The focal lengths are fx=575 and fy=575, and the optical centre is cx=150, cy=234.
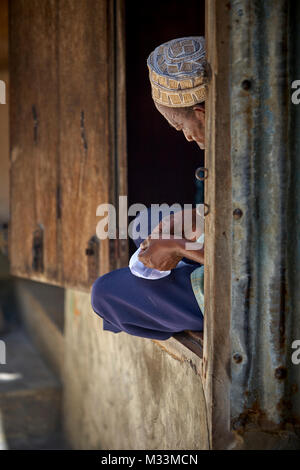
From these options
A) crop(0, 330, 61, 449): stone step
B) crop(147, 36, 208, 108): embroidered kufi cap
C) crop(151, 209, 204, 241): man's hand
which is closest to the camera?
crop(147, 36, 208, 108): embroidered kufi cap

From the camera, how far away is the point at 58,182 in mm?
2928

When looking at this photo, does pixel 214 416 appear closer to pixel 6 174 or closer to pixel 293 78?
pixel 293 78

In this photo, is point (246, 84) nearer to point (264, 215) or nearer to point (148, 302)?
point (264, 215)

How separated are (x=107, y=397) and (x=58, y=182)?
1.14 meters

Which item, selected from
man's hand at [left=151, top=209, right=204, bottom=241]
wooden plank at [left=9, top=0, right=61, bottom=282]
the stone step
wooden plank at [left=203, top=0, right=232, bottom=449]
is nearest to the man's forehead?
man's hand at [left=151, top=209, right=204, bottom=241]

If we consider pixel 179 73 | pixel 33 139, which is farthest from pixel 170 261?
pixel 33 139

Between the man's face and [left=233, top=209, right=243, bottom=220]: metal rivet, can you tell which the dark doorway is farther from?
[left=233, top=209, right=243, bottom=220]: metal rivet

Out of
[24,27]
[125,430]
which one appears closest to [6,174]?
[24,27]

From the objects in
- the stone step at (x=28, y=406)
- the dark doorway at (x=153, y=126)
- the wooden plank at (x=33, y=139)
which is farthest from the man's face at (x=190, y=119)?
the stone step at (x=28, y=406)

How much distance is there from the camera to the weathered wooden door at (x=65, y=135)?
94.3 inches

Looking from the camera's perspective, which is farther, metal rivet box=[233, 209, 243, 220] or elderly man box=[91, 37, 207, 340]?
elderly man box=[91, 37, 207, 340]

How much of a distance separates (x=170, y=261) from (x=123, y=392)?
1349 millimetres

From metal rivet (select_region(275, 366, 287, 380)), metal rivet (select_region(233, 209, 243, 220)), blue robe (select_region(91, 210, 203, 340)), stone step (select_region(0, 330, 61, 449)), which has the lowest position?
stone step (select_region(0, 330, 61, 449))

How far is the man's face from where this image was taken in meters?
1.51
